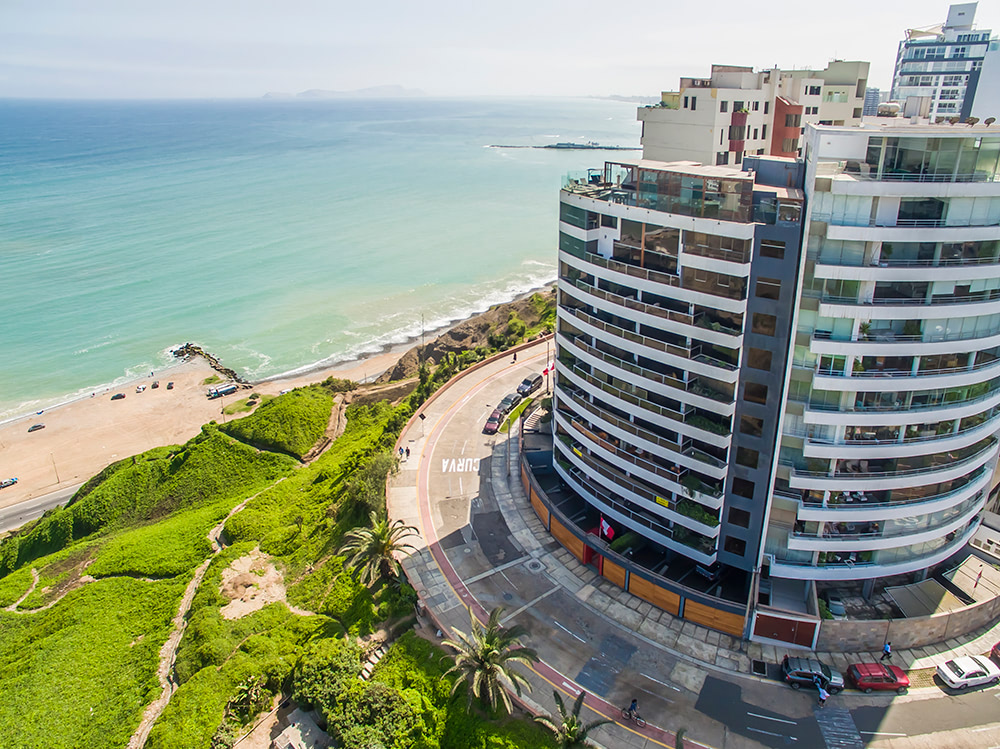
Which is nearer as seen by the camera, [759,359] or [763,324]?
[763,324]

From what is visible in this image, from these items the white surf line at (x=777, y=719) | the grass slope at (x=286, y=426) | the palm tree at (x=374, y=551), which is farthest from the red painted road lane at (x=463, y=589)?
the grass slope at (x=286, y=426)

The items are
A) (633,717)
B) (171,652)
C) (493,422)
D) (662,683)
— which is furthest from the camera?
(493,422)

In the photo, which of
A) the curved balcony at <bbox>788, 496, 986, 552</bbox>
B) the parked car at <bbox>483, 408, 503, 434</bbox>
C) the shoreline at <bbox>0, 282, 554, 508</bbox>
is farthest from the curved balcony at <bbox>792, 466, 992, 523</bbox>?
the shoreline at <bbox>0, 282, 554, 508</bbox>

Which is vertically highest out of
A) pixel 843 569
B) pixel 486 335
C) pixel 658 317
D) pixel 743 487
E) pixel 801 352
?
pixel 658 317

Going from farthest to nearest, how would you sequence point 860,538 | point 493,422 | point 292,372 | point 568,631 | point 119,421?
point 292,372 → point 119,421 → point 493,422 → point 568,631 → point 860,538

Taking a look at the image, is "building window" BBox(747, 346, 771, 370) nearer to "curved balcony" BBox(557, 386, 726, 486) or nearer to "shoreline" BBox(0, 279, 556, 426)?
"curved balcony" BBox(557, 386, 726, 486)

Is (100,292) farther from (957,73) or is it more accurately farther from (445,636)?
(957,73)

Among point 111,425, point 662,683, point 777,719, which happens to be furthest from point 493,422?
point 111,425

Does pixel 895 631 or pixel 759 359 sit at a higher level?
pixel 759 359

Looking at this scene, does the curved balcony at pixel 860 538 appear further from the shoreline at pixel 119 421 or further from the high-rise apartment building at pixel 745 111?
the shoreline at pixel 119 421

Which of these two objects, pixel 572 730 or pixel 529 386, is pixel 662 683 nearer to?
pixel 572 730
